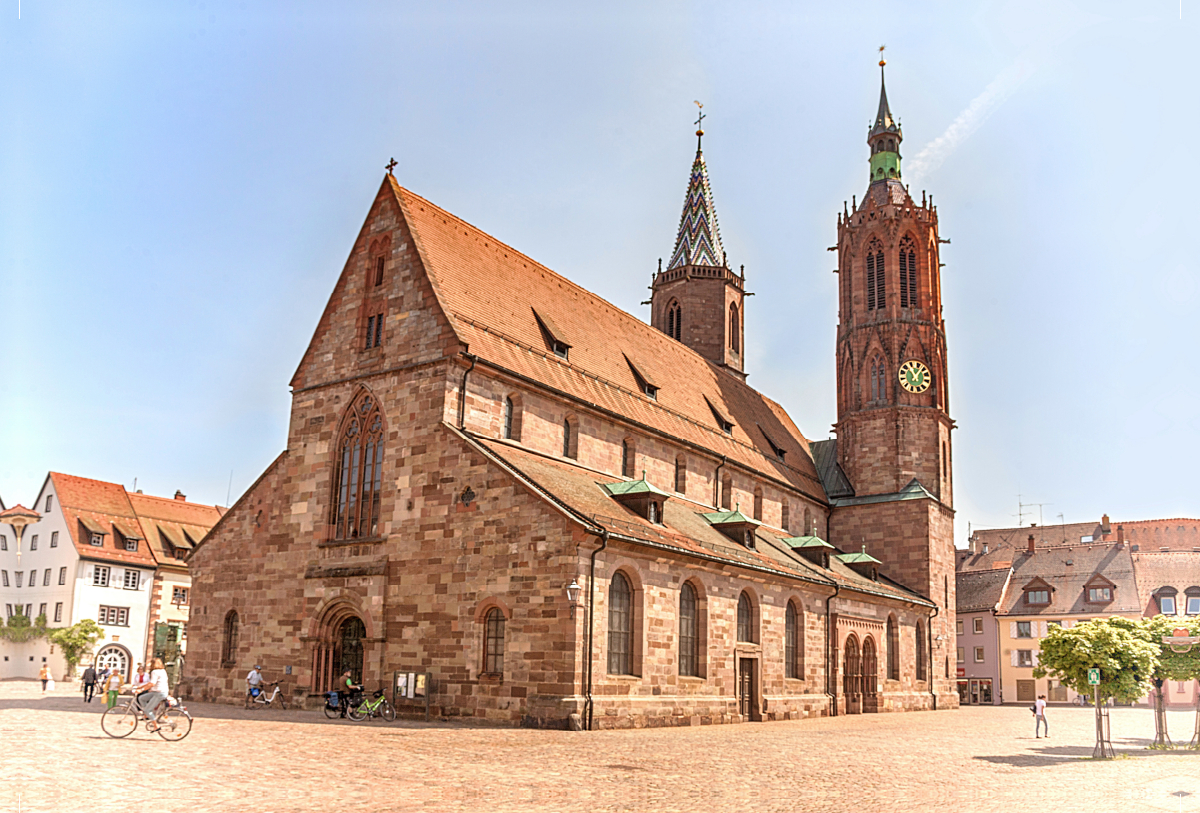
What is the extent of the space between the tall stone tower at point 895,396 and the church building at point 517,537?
161 inches

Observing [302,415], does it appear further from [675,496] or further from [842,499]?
[842,499]

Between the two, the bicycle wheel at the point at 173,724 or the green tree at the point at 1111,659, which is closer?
→ the bicycle wheel at the point at 173,724

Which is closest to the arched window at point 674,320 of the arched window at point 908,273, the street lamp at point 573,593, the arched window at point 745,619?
the arched window at point 908,273

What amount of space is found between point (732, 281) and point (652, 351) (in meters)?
19.1

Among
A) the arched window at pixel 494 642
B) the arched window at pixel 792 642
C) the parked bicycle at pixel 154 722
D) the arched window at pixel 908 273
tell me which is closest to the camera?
the parked bicycle at pixel 154 722

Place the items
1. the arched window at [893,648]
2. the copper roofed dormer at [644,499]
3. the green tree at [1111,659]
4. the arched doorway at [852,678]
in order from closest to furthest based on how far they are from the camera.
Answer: the green tree at [1111,659] < the copper roofed dormer at [644,499] < the arched doorway at [852,678] < the arched window at [893,648]

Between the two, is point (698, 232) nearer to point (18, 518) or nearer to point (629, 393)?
point (629, 393)

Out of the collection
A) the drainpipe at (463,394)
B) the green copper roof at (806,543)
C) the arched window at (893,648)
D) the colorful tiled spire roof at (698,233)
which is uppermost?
the colorful tiled spire roof at (698,233)

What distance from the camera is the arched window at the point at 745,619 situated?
33.6m

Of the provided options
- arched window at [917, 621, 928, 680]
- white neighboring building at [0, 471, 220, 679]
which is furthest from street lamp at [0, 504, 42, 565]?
arched window at [917, 621, 928, 680]

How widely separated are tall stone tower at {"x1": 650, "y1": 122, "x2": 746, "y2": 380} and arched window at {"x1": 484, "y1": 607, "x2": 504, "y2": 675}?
3478 centimetres

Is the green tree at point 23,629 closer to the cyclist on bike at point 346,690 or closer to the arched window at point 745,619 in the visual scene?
the cyclist on bike at point 346,690

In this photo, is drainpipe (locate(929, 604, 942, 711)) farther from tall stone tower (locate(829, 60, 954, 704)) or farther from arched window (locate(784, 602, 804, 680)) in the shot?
arched window (locate(784, 602, 804, 680))

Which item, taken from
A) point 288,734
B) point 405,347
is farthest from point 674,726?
point 405,347
